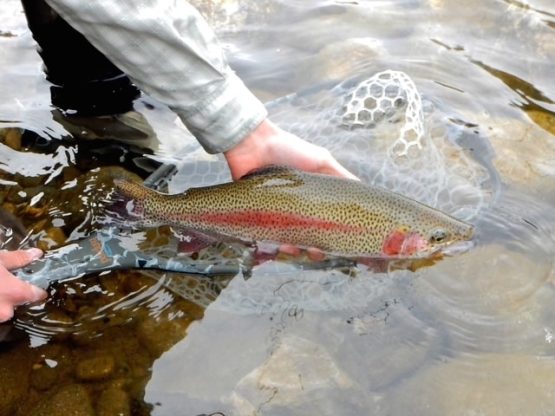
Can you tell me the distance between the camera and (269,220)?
11.7 feet

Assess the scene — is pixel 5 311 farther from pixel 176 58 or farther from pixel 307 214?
pixel 307 214

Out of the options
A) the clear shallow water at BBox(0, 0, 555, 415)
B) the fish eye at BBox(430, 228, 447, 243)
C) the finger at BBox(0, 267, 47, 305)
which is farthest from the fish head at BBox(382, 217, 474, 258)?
the finger at BBox(0, 267, 47, 305)

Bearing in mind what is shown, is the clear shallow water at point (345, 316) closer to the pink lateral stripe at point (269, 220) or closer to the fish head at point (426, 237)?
the fish head at point (426, 237)

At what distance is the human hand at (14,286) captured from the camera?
3176 millimetres

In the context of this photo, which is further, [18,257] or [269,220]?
[269,220]

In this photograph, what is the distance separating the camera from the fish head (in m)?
3.44

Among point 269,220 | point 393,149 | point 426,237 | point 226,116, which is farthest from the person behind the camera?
point 393,149

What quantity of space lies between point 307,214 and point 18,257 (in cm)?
152

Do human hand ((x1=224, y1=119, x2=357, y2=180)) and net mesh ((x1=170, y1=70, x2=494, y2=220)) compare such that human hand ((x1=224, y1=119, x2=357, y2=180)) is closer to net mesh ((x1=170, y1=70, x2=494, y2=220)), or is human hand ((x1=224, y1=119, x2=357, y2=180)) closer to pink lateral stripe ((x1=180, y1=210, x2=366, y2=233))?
pink lateral stripe ((x1=180, y1=210, x2=366, y2=233))

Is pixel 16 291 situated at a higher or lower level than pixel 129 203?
lower

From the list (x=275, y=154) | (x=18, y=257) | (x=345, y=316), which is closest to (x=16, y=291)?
(x=18, y=257)

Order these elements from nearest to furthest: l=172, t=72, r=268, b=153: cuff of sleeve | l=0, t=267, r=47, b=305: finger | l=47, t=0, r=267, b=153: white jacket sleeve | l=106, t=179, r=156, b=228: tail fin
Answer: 1. l=47, t=0, r=267, b=153: white jacket sleeve
2. l=0, t=267, r=47, b=305: finger
3. l=172, t=72, r=268, b=153: cuff of sleeve
4. l=106, t=179, r=156, b=228: tail fin

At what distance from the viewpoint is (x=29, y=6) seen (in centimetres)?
474

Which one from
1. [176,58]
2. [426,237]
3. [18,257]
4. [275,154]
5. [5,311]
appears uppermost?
[176,58]
